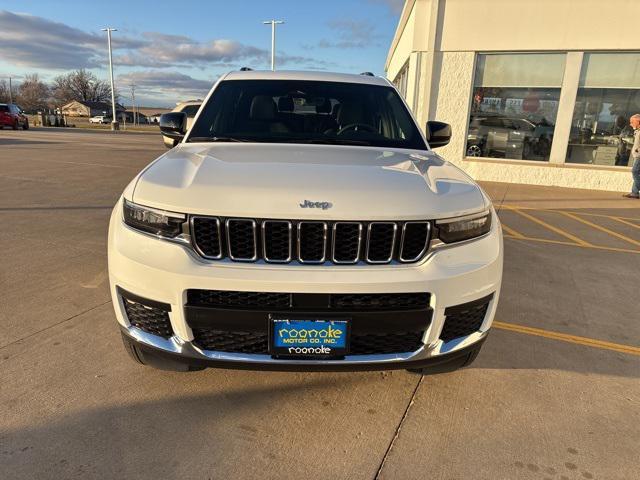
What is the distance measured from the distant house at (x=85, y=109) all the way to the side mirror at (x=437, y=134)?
10956cm

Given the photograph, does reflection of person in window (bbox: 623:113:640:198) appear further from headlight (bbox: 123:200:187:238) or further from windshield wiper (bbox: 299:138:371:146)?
headlight (bbox: 123:200:187:238)

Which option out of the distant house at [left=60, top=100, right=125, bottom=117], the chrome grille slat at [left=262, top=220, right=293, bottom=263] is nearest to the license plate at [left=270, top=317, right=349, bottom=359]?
the chrome grille slat at [left=262, top=220, right=293, bottom=263]

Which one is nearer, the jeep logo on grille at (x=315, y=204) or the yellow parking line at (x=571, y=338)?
the jeep logo on grille at (x=315, y=204)

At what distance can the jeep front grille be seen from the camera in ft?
6.82

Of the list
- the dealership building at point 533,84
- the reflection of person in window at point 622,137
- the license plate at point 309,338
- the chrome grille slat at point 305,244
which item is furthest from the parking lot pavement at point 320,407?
the reflection of person in window at point 622,137

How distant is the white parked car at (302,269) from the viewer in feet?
6.70

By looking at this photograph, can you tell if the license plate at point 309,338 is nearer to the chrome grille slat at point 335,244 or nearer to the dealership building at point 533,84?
the chrome grille slat at point 335,244

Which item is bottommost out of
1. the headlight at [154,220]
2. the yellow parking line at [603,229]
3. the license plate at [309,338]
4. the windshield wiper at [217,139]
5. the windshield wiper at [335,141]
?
the yellow parking line at [603,229]

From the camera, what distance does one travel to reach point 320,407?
2504 millimetres

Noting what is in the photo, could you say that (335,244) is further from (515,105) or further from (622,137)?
(622,137)

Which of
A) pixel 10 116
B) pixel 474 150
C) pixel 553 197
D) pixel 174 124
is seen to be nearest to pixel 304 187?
pixel 174 124

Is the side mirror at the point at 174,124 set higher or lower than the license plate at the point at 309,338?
higher

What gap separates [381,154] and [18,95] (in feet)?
442

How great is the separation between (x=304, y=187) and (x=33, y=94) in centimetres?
13372
